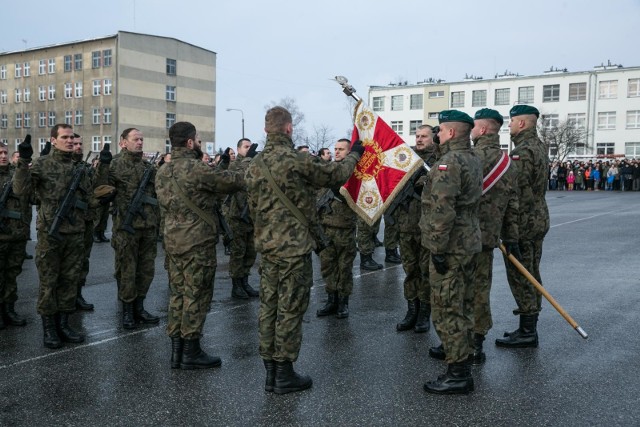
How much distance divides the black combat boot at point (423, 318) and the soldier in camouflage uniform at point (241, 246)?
2.73 metres

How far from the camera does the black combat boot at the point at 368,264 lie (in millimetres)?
10907

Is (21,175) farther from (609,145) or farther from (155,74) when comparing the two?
(609,145)

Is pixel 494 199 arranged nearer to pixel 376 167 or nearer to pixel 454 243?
pixel 454 243

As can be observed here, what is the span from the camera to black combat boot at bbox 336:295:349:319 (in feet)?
24.3

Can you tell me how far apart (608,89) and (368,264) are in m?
64.3

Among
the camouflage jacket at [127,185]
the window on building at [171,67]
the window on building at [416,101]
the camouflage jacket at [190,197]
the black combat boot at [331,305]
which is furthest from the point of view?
the window on building at [416,101]

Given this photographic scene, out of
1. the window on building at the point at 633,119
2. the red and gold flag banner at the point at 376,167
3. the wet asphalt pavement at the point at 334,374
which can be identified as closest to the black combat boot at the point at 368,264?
the wet asphalt pavement at the point at 334,374

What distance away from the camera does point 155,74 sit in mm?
61125

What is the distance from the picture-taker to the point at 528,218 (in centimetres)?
636

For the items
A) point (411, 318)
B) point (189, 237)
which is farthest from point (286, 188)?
point (411, 318)

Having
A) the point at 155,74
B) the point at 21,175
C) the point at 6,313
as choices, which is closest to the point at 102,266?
the point at 6,313

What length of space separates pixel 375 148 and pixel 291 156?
1907mm

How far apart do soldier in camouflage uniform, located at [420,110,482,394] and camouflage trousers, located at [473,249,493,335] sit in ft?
1.83

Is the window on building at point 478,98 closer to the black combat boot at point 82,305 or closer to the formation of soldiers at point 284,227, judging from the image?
the formation of soldiers at point 284,227
